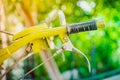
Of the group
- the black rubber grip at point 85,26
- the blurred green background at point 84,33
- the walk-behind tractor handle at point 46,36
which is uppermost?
the black rubber grip at point 85,26

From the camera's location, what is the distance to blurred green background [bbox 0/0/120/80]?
3.06 m

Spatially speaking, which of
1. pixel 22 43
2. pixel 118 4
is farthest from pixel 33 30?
pixel 118 4

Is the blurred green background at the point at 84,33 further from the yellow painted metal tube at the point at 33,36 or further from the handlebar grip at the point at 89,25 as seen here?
the handlebar grip at the point at 89,25

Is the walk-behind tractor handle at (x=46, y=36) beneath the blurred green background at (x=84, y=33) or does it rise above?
above

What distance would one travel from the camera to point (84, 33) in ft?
10.8

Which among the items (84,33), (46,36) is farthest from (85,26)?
(84,33)

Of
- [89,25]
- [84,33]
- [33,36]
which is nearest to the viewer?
[89,25]

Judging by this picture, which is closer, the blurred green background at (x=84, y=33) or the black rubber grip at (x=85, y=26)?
the black rubber grip at (x=85, y=26)

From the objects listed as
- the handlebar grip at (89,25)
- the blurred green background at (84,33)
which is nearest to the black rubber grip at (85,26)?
the handlebar grip at (89,25)

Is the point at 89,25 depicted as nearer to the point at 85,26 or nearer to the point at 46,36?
the point at 85,26

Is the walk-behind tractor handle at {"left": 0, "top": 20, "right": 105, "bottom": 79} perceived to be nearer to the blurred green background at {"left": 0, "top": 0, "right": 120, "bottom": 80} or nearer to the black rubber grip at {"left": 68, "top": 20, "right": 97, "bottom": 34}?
the black rubber grip at {"left": 68, "top": 20, "right": 97, "bottom": 34}

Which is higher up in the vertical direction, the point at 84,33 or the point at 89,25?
the point at 89,25

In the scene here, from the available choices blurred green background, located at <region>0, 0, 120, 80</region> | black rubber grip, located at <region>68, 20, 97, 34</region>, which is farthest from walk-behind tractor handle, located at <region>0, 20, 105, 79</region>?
blurred green background, located at <region>0, 0, 120, 80</region>

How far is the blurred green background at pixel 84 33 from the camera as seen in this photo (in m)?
3.06
